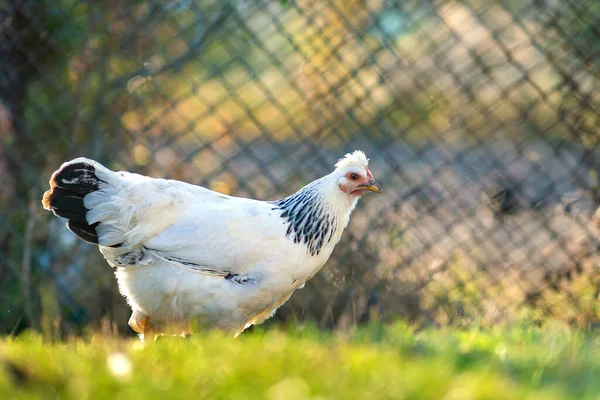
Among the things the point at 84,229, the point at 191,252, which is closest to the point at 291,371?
the point at 191,252

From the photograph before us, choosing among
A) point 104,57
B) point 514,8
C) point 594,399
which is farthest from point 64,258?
point 594,399

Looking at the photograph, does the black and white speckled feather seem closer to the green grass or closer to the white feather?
the white feather

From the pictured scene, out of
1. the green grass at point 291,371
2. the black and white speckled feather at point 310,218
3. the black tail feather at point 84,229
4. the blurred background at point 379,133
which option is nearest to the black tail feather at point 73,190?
the black tail feather at point 84,229

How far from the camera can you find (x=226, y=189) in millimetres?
7004

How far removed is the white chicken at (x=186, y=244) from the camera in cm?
502

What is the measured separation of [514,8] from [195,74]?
8.69 ft

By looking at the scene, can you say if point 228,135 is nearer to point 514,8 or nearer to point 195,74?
point 195,74

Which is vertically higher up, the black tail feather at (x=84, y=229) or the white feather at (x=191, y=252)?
the black tail feather at (x=84, y=229)

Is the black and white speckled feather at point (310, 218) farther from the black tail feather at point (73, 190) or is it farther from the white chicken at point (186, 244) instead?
the black tail feather at point (73, 190)

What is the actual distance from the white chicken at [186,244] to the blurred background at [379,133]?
4.92 feet

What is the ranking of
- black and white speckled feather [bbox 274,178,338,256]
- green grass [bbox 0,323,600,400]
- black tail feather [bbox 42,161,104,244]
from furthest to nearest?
1. black and white speckled feather [bbox 274,178,338,256]
2. black tail feather [bbox 42,161,104,244]
3. green grass [bbox 0,323,600,400]

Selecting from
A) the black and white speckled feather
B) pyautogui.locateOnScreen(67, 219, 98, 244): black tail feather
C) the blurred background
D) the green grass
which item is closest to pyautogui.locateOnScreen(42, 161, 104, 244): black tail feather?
pyautogui.locateOnScreen(67, 219, 98, 244): black tail feather

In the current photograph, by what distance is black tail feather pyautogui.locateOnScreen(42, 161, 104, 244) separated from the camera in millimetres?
5168

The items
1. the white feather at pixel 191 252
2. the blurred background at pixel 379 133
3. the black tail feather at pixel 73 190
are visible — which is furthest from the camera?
the blurred background at pixel 379 133
